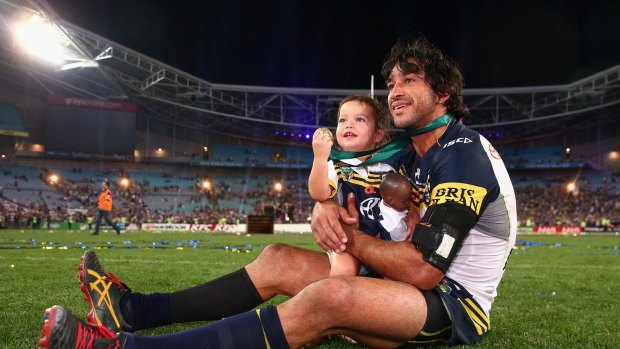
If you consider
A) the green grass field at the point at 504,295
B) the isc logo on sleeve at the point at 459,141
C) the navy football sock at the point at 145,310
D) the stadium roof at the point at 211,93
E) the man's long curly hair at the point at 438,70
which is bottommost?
the green grass field at the point at 504,295

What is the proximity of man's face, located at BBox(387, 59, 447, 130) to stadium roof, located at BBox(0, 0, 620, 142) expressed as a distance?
3027 centimetres

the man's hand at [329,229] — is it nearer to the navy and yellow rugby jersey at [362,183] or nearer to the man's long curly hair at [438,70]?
the navy and yellow rugby jersey at [362,183]

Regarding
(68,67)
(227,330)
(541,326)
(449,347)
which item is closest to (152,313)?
(227,330)

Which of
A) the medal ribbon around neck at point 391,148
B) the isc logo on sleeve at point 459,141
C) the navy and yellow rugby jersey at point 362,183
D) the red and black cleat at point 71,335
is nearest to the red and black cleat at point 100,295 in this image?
the red and black cleat at point 71,335

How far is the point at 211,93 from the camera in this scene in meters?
43.3

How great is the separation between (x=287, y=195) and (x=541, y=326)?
4995 cm

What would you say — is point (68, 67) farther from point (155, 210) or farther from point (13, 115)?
point (155, 210)

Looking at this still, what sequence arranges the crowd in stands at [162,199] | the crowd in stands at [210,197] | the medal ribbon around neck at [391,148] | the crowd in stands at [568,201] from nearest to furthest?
the medal ribbon around neck at [391,148], the crowd in stands at [162,199], the crowd in stands at [210,197], the crowd in stands at [568,201]

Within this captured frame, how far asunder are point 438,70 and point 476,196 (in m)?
0.95

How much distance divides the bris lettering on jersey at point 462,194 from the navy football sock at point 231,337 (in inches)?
42.5

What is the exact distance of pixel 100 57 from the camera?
108 ft

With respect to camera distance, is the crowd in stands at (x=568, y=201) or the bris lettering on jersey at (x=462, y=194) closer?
the bris lettering on jersey at (x=462, y=194)

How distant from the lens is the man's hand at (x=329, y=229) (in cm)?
266

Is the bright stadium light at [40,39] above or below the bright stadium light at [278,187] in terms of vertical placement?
above
